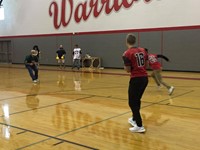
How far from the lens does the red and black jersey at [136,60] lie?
462cm

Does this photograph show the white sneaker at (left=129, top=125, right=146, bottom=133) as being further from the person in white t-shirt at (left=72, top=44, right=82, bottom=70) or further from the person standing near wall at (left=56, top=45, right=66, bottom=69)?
the person standing near wall at (left=56, top=45, right=66, bottom=69)

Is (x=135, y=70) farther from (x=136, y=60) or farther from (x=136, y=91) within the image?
(x=136, y=91)

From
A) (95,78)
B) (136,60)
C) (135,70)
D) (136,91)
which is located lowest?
(95,78)

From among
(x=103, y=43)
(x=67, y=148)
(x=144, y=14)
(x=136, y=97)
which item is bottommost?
(x=67, y=148)

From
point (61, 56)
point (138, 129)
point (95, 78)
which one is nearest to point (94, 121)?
point (138, 129)

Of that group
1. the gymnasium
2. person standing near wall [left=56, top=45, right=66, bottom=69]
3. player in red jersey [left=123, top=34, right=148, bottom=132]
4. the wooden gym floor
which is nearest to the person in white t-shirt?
the gymnasium

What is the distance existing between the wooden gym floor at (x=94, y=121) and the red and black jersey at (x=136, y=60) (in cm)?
105

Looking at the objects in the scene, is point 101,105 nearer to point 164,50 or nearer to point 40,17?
point 164,50

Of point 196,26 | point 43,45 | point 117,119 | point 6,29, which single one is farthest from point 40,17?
point 117,119

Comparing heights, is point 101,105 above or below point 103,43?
below

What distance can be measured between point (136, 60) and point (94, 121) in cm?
164

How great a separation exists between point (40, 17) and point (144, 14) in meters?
9.29

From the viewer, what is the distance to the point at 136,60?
4.64 metres

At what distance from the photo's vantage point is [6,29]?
24.8 meters
